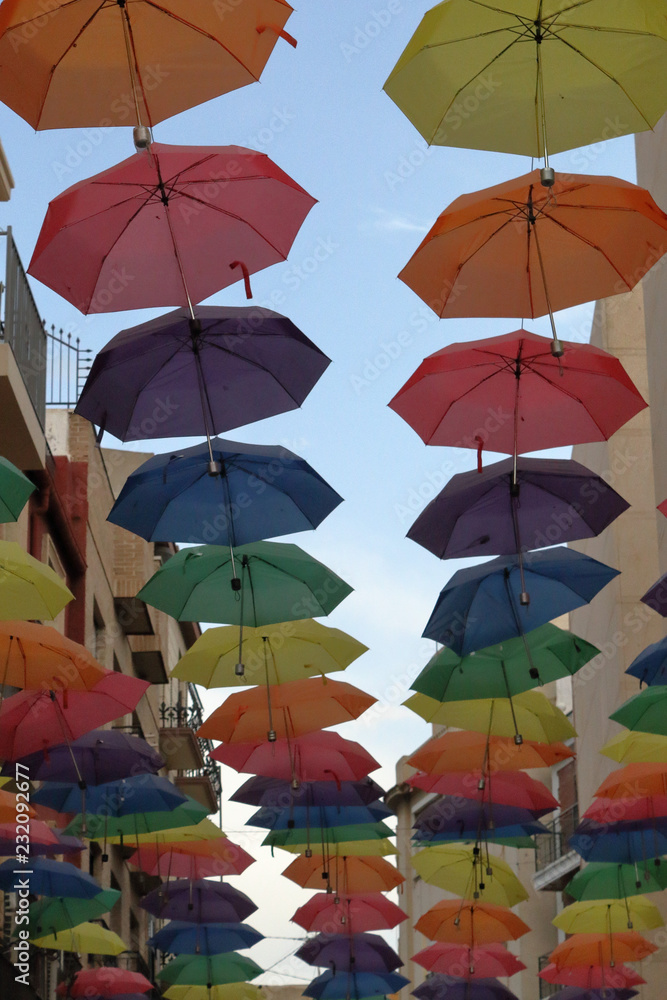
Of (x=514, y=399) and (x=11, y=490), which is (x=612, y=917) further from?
(x=11, y=490)

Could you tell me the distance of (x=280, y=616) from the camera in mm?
13531

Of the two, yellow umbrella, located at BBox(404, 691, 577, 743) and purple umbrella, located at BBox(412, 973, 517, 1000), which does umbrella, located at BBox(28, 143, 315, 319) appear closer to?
yellow umbrella, located at BBox(404, 691, 577, 743)

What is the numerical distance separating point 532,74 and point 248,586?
230 inches

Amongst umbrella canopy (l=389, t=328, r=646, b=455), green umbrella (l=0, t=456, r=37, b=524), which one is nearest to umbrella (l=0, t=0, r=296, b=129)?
green umbrella (l=0, t=456, r=37, b=524)

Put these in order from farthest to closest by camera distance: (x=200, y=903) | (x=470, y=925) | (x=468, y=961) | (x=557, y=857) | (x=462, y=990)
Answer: (x=557, y=857), (x=462, y=990), (x=468, y=961), (x=470, y=925), (x=200, y=903)

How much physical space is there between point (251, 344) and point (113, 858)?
684 inches

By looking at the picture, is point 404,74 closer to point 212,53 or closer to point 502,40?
point 502,40

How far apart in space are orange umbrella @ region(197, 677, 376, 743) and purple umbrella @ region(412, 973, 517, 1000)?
24.8ft

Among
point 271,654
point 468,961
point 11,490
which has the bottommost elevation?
point 468,961

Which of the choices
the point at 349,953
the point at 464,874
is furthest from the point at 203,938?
the point at 464,874

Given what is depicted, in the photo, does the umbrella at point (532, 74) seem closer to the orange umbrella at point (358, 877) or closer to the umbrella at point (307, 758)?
the umbrella at point (307, 758)

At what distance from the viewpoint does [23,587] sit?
37.7ft

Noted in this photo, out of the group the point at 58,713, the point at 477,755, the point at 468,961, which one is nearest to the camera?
the point at 58,713

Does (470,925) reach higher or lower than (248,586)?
lower
